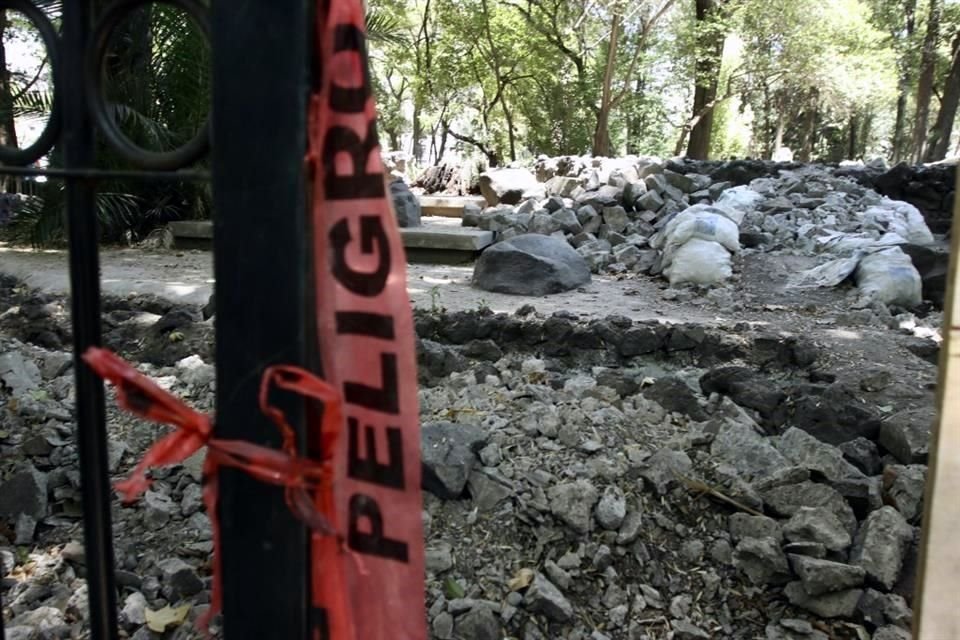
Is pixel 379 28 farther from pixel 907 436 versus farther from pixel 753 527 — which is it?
pixel 753 527

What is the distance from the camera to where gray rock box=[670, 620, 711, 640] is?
2.20m

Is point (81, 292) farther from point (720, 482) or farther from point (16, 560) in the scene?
point (720, 482)

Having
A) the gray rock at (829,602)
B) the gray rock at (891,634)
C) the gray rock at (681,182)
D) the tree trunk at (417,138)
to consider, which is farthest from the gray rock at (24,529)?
the tree trunk at (417,138)

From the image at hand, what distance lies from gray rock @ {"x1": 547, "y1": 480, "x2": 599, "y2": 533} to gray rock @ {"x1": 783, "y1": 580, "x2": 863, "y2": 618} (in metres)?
0.60

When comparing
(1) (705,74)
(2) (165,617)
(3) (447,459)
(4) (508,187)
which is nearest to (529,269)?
(3) (447,459)

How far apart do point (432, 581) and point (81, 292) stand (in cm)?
153

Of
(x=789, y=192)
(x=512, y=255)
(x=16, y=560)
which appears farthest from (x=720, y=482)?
(x=789, y=192)

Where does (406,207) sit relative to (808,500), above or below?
above

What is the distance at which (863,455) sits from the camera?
3020mm

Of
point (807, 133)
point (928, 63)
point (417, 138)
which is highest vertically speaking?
point (928, 63)

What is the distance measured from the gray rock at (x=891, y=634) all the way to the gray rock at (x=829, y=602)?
0.29ft

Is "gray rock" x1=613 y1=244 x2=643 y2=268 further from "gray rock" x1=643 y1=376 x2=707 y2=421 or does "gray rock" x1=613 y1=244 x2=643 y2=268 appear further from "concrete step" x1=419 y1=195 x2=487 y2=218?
"gray rock" x1=643 y1=376 x2=707 y2=421

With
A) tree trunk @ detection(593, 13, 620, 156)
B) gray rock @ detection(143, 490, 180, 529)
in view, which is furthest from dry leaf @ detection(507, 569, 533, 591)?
tree trunk @ detection(593, 13, 620, 156)

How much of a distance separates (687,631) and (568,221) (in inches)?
314
